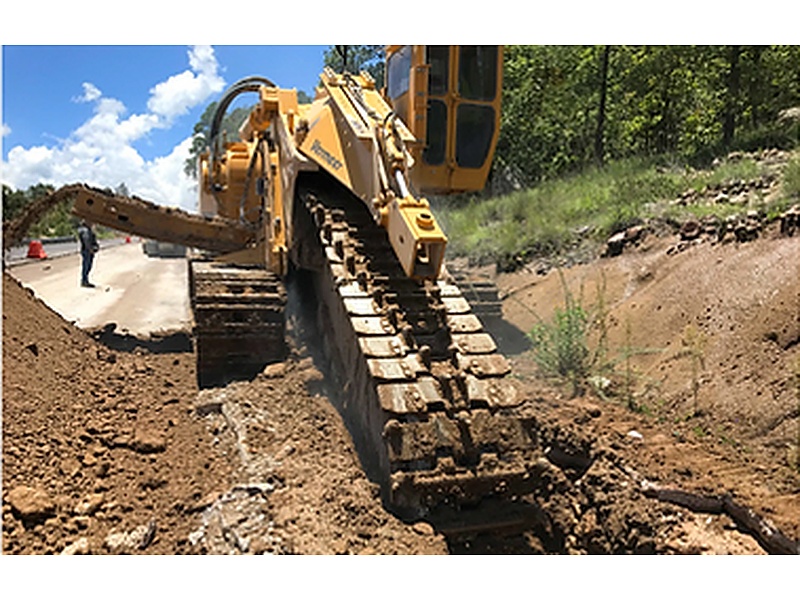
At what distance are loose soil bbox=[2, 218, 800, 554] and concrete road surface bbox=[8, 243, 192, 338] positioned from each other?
3026mm

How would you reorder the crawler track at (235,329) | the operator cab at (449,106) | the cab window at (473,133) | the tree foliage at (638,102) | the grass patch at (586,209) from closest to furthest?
the crawler track at (235,329) < the operator cab at (449,106) < the cab window at (473,133) < the grass patch at (586,209) < the tree foliage at (638,102)

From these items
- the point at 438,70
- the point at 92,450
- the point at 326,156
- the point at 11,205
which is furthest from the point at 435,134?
the point at 11,205

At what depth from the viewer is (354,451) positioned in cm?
395

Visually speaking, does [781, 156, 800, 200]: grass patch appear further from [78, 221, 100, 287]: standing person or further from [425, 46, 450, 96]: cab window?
[78, 221, 100, 287]: standing person

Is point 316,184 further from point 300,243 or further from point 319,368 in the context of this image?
point 319,368

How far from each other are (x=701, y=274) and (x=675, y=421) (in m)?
2.09

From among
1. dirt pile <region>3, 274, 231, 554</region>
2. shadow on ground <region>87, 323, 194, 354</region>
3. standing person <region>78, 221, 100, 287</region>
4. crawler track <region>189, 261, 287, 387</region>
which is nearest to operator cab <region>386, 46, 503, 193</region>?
crawler track <region>189, 261, 287, 387</region>

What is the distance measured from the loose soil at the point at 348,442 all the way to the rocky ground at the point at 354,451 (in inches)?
0.5

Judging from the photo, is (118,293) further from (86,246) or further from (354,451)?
(354,451)

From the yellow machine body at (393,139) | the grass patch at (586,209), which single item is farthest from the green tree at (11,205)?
the grass patch at (586,209)

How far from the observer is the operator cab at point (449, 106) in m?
5.90

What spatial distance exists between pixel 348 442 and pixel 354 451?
5.1 inches

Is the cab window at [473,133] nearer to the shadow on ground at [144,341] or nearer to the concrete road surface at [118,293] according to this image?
the shadow on ground at [144,341]
